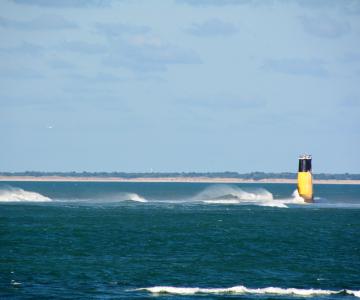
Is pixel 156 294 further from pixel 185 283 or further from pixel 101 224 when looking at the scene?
pixel 101 224

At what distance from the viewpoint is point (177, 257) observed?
68.6 meters

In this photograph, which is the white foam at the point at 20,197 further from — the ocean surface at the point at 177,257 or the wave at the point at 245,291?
the wave at the point at 245,291

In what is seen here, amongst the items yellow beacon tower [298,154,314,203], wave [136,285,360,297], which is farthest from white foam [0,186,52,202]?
wave [136,285,360,297]

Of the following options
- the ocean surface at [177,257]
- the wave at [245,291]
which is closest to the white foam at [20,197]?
the ocean surface at [177,257]

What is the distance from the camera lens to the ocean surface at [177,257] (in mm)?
52656

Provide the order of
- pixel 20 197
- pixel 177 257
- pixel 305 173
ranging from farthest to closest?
1. pixel 20 197
2. pixel 305 173
3. pixel 177 257

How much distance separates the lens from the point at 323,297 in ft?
166

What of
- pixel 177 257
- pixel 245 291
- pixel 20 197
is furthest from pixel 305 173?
pixel 245 291

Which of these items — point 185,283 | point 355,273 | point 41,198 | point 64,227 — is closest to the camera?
point 185,283

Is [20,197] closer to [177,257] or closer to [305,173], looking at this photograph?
[305,173]

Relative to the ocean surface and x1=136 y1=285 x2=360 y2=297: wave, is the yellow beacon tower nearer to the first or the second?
the ocean surface

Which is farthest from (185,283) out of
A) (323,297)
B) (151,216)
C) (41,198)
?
(41,198)

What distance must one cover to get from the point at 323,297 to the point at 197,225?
5069 cm

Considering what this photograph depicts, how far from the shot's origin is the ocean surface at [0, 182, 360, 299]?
5266 cm
